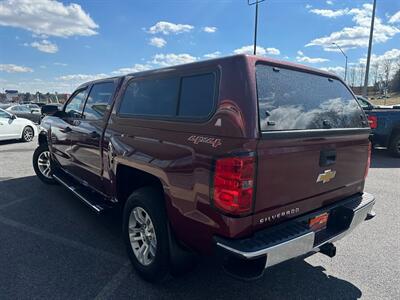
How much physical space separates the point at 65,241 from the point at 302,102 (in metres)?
3.05

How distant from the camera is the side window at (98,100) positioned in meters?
3.82

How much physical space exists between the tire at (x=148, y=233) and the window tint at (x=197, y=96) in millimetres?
837

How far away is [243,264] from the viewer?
213cm

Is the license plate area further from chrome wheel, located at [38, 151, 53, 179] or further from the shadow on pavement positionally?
the shadow on pavement

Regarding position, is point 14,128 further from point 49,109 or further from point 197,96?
point 197,96

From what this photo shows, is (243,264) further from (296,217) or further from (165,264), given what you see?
(165,264)

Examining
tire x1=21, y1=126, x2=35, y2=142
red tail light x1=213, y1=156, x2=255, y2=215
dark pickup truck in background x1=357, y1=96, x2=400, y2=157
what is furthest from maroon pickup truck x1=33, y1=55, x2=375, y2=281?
tire x1=21, y1=126, x2=35, y2=142

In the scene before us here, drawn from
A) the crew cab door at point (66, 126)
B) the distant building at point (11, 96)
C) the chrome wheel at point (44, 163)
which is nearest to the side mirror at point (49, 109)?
the crew cab door at point (66, 126)

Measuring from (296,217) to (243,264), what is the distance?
2.15 feet

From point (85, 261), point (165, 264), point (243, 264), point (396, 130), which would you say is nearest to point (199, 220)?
point (243, 264)

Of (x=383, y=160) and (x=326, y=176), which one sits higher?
(x=326, y=176)

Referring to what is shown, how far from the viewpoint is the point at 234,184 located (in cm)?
206

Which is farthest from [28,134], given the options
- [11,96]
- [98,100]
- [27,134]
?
[11,96]

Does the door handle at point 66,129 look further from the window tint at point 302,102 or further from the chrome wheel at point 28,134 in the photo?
the chrome wheel at point 28,134
